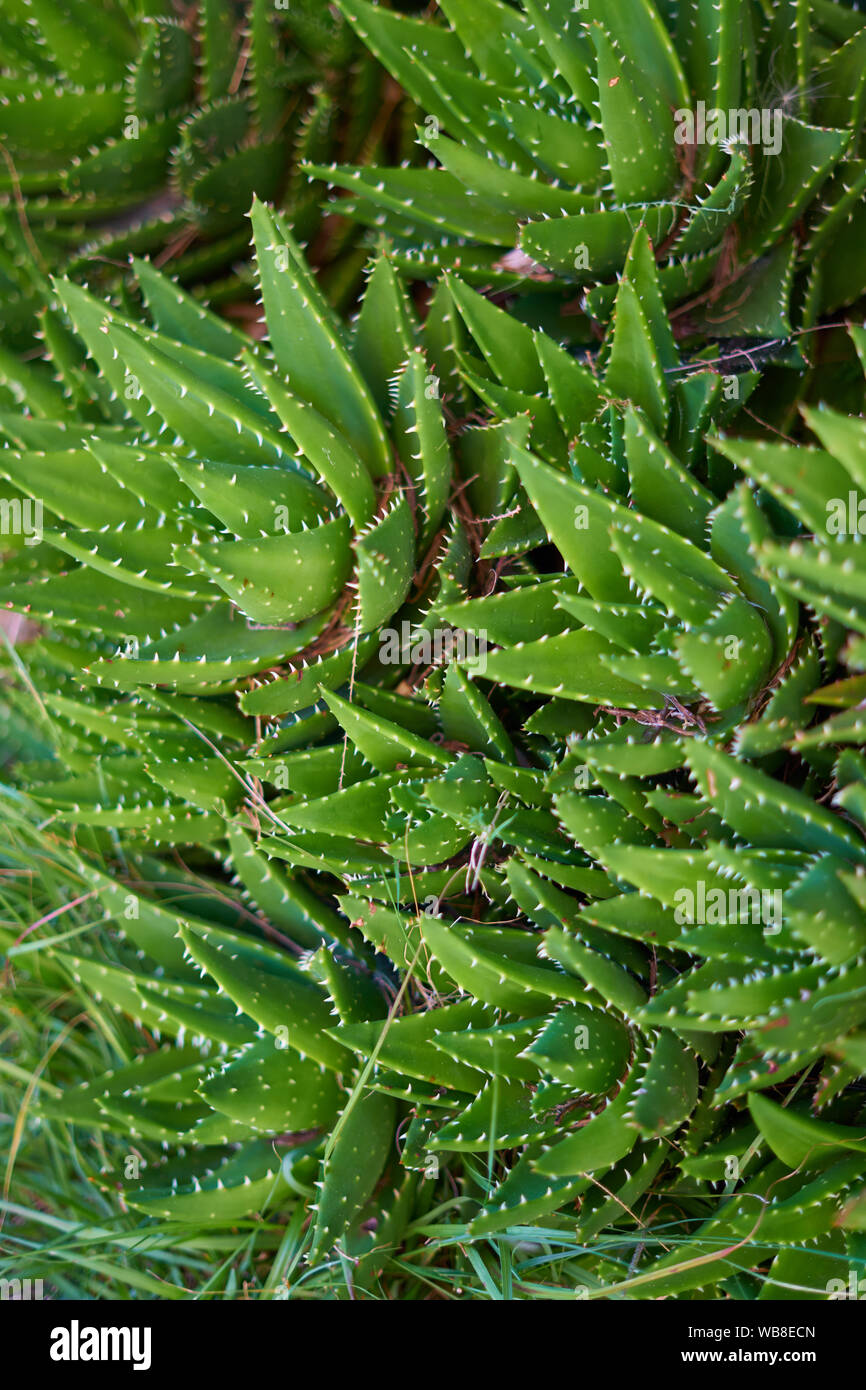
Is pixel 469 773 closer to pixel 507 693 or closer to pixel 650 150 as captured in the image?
pixel 507 693

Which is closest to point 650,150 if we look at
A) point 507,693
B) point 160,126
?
point 507,693

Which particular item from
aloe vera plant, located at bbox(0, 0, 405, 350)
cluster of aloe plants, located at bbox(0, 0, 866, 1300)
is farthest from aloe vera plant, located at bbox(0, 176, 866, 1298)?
aloe vera plant, located at bbox(0, 0, 405, 350)

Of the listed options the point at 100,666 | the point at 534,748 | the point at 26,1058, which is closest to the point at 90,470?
the point at 100,666

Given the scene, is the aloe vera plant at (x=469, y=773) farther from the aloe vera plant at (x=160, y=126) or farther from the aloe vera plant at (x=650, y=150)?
the aloe vera plant at (x=160, y=126)

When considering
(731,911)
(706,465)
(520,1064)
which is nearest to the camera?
(731,911)

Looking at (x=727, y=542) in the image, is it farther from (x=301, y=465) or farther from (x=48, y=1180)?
(x=48, y=1180)

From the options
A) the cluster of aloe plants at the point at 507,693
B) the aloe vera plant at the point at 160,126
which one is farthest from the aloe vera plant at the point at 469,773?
the aloe vera plant at the point at 160,126
